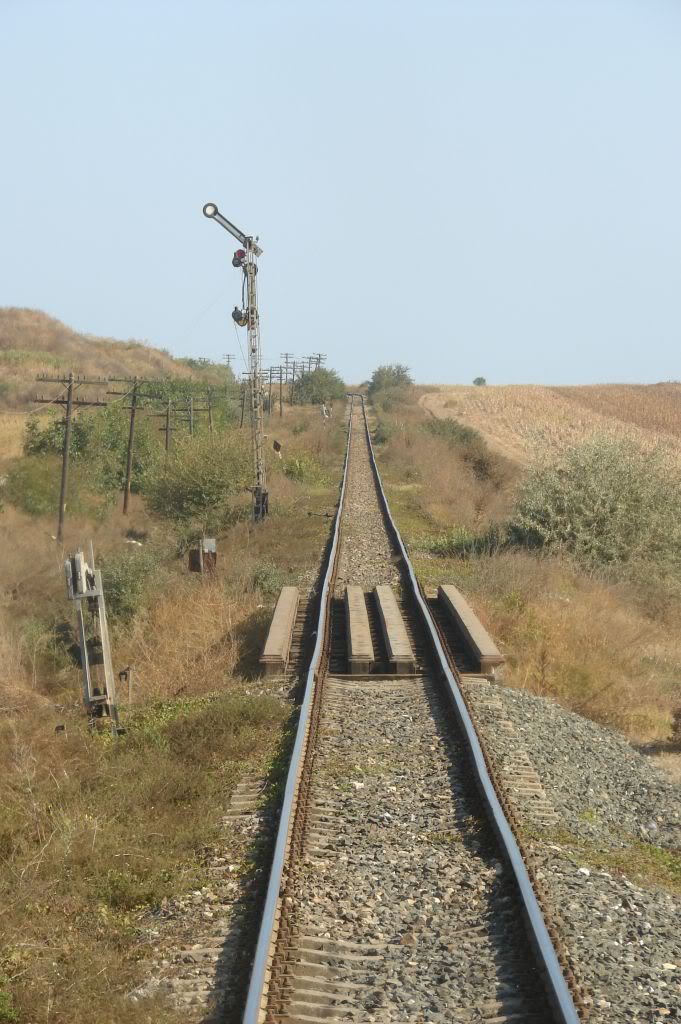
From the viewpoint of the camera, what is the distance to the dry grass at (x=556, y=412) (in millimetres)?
58031

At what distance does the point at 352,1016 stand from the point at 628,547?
631 inches

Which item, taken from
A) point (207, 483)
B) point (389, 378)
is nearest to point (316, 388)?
point (389, 378)

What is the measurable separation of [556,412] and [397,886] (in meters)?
74.1

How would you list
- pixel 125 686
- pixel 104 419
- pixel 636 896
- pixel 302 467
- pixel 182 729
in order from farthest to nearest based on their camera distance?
1. pixel 104 419
2. pixel 302 467
3. pixel 125 686
4. pixel 182 729
5. pixel 636 896

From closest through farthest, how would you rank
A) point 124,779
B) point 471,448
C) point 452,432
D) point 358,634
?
point 124,779, point 358,634, point 471,448, point 452,432

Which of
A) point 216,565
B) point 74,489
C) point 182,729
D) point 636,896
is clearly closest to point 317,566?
point 216,565

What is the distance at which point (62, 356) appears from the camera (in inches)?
4023

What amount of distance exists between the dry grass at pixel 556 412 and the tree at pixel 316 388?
8.33m

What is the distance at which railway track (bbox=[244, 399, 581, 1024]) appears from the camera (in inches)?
199

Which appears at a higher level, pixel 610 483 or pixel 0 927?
pixel 610 483

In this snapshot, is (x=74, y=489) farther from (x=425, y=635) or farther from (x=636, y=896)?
(x=636, y=896)

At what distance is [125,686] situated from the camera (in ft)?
42.2

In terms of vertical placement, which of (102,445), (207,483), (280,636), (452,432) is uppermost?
(452,432)

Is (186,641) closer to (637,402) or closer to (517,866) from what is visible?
(517,866)
